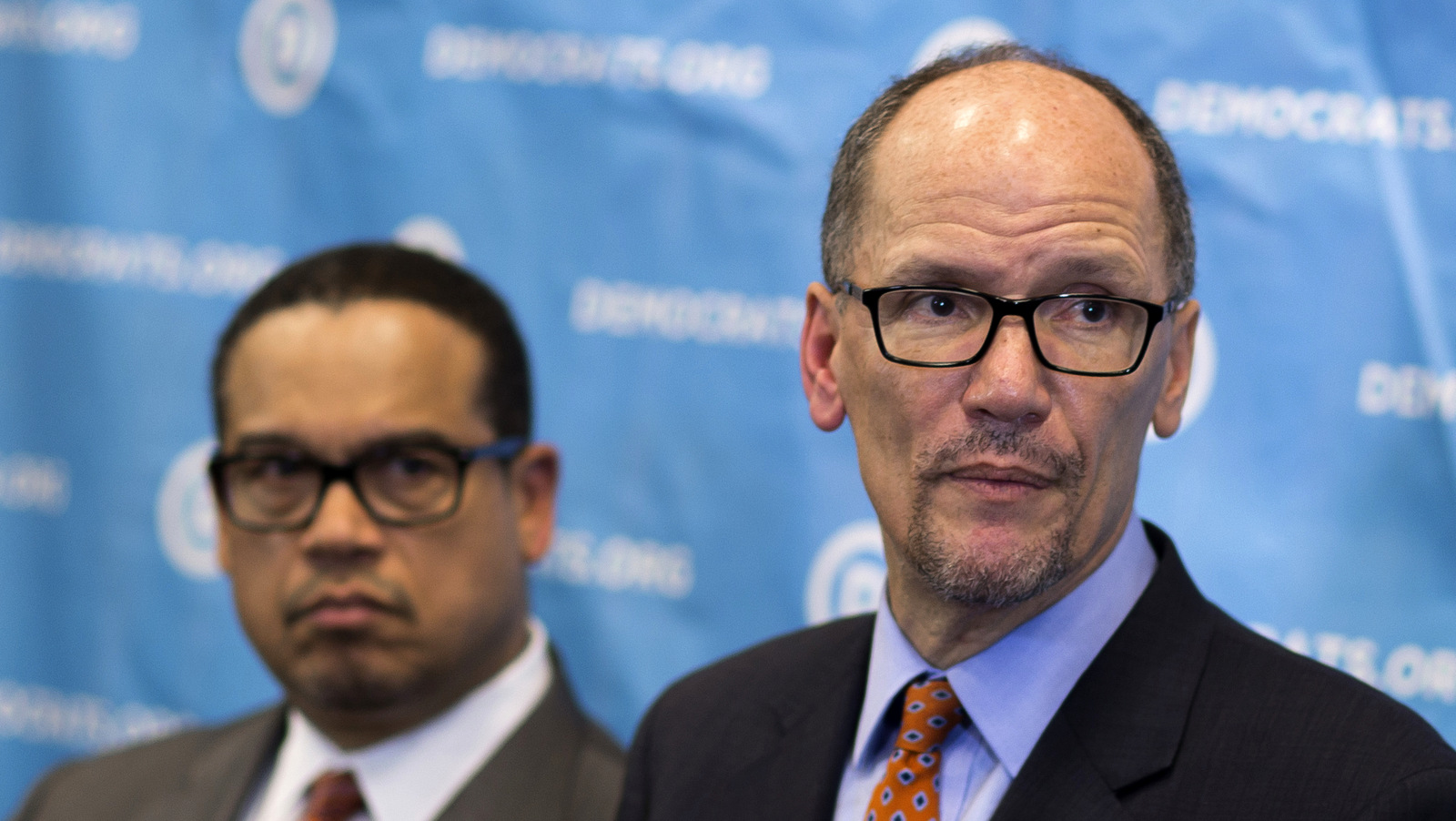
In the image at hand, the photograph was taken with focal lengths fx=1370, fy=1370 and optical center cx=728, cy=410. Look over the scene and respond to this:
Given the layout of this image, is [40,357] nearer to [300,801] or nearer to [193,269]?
[193,269]

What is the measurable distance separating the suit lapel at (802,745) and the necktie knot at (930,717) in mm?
117

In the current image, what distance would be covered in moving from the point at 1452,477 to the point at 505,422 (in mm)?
1526

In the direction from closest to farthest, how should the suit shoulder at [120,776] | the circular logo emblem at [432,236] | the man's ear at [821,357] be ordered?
the man's ear at [821,357], the suit shoulder at [120,776], the circular logo emblem at [432,236]

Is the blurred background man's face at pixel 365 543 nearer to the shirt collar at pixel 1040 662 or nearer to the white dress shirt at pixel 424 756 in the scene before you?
the white dress shirt at pixel 424 756

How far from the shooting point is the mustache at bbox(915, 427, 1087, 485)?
4.60 feet

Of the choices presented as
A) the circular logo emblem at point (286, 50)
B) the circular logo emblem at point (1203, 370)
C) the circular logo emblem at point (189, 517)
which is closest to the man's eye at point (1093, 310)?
the circular logo emblem at point (1203, 370)

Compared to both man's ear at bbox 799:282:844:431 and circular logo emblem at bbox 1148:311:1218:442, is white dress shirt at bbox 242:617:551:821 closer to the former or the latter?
man's ear at bbox 799:282:844:431

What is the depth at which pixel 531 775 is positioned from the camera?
7.02 ft

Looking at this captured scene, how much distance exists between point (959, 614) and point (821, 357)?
1.19 feet

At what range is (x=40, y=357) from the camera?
3273mm

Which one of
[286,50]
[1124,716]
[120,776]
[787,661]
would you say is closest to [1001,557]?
[1124,716]

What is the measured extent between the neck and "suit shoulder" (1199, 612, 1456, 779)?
17cm

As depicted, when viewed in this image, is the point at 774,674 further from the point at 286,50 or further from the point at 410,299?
the point at 286,50

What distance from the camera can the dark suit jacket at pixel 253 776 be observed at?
212 cm
